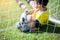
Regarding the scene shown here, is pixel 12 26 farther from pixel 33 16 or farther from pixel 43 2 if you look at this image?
pixel 43 2

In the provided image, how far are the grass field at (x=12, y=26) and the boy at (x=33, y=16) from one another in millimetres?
38

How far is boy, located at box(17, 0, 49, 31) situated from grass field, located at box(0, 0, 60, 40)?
0.04 metres

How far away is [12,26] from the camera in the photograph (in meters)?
1.79

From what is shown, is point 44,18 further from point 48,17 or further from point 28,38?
point 28,38

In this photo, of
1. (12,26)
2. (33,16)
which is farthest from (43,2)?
(12,26)

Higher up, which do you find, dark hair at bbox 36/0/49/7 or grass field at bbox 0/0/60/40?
dark hair at bbox 36/0/49/7

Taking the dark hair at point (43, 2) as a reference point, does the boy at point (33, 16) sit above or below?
below

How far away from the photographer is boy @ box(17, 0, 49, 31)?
179 centimetres

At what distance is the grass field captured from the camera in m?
1.77

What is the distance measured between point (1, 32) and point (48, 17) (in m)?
0.41

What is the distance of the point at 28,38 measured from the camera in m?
1.77

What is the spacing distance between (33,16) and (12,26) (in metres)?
0.19

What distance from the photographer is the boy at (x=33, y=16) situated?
5.86 ft

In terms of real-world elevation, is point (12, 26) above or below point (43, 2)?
below
